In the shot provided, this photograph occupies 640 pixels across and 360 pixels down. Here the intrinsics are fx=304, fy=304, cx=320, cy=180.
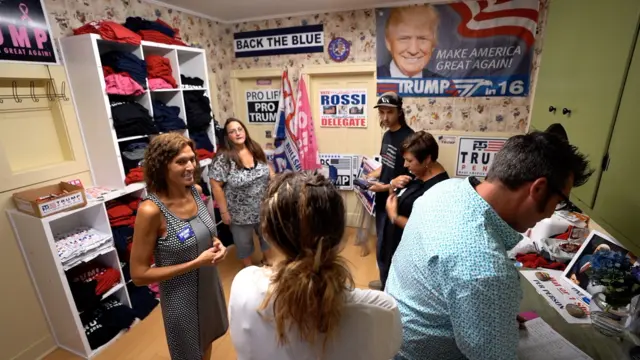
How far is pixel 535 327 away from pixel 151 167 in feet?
5.84

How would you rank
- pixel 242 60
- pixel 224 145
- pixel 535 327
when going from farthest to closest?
1. pixel 242 60
2. pixel 224 145
3. pixel 535 327

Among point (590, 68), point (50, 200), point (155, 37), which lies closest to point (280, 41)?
point (155, 37)

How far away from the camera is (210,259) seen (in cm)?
142

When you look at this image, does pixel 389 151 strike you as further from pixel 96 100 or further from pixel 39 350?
pixel 39 350

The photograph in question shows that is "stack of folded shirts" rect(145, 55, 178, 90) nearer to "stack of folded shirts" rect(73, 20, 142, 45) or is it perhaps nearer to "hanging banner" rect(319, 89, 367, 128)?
"stack of folded shirts" rect(73, 20, 142, 45)

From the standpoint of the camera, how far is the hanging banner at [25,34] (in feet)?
5.88

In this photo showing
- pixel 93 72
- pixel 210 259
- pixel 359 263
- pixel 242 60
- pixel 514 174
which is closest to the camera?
pixel 514 174

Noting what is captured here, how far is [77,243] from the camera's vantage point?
6.71ft

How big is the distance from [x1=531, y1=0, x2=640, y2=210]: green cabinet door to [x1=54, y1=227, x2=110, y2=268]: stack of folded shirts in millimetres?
2756

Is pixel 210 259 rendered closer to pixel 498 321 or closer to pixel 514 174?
pixel 498 321

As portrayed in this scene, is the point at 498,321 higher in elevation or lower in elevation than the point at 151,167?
lower

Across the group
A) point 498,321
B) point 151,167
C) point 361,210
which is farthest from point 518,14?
point 151,167

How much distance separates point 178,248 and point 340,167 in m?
2.58

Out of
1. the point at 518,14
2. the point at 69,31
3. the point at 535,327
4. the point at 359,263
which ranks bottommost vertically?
the point at 359,263
